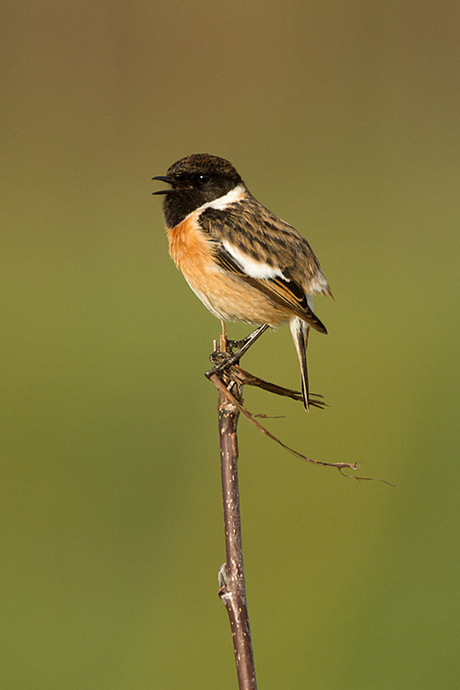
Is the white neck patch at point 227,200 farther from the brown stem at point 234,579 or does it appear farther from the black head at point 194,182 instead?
the brown stem at point 234,579

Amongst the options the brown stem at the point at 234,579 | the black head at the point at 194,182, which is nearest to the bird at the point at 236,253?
the black head at the point at 194,182

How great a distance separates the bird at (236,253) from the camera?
176 cm

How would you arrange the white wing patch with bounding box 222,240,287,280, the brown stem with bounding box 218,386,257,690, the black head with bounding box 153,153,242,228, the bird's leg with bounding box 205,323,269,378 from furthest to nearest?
the black head with bounding box 153,153,242,228
the white wing patch with bounding box 222,240,287,280
the bird's leg with bounding box 205,323,269,378
the brown stem with bounding box 218,386,257,690

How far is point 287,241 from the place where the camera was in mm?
1804

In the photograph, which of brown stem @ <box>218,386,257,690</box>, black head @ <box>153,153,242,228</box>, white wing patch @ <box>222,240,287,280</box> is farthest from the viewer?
black head @ <box>153,153,242,228</box>

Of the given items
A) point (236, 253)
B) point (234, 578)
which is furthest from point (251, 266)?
point (234, 578)

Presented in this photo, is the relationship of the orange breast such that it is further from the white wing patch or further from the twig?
the twig

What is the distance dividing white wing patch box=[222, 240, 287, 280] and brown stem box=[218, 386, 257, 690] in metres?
0.54

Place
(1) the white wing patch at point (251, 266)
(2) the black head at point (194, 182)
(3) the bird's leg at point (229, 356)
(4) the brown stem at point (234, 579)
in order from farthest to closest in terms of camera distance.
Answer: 1. (2) the black head at point (194, 182)
2. (1) the white wing patch at point (251, 266)
3. (3) the bird's leg at point (229, 356)
4. (4) the brown stem at point (234, 579)

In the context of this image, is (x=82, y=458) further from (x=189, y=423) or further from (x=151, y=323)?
(x=151, y=323)

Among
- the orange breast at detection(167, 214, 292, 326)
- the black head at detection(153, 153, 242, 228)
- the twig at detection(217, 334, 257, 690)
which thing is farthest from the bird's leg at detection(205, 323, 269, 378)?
the black head at detection(153, 153, 242, 228)

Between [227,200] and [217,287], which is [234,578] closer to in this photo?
[217,287]

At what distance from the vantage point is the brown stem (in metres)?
1.10

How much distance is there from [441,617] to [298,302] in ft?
5.80
